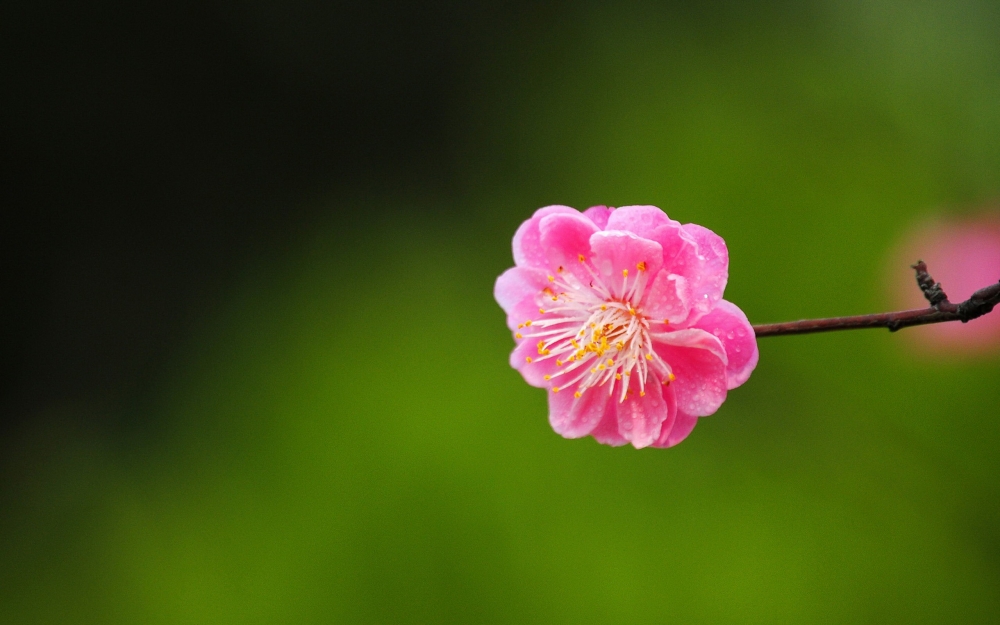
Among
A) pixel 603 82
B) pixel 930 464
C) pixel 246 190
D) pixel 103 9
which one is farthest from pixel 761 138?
pixel 103 9

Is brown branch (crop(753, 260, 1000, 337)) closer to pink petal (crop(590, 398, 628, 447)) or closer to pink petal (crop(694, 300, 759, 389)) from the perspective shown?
pink petal (crop(694, 300, 759, 389))

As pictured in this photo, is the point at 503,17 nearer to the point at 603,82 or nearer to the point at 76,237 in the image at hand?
the point at 603,82

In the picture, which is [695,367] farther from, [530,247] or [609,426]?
[530,247]

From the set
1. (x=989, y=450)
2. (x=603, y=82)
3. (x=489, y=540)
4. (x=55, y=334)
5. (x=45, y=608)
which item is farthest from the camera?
(x=55, y=334)

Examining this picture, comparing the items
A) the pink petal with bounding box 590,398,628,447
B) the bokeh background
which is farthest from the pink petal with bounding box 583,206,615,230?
the bokeh background

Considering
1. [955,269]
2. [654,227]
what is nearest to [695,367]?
[654,227]

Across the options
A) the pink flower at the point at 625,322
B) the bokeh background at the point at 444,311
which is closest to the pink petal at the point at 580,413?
the pink flower at the point at 625,322
